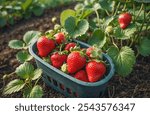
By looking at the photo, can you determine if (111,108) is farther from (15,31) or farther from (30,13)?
(30,13)

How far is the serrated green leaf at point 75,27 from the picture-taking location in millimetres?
2312

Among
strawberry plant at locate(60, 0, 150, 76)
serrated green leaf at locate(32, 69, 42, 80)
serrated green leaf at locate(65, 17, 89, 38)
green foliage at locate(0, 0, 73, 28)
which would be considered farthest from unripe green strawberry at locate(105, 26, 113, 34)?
green foliage at locate(0, 0, 73, 28)

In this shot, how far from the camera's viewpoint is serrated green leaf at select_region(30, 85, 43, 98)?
2125 mm

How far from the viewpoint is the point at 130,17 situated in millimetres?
2344

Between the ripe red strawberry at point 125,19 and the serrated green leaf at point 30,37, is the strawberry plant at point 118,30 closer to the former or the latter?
the ripe red strawberry at point 125,19

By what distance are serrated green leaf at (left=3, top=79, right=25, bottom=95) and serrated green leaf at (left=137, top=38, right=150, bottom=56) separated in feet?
2.34

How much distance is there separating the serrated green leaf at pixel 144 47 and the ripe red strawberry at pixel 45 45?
0.53 metres

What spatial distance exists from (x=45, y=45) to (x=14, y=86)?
0.29 metres

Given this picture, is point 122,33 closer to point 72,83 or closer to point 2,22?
point 72,83

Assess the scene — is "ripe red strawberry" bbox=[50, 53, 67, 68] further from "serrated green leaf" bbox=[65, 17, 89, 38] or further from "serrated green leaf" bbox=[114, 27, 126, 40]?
"serrated green leaf" bbox=[114, 27, 126, 40]

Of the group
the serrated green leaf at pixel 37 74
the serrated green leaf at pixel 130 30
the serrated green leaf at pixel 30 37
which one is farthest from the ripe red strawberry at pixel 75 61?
the serrated green leaf at pixel 30 37

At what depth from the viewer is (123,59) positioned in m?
2.17

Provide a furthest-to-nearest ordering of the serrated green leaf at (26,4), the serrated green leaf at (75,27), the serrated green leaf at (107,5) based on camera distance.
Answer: the serrated green leaf at (26,4) → the serrated green leaf at (107,5) → the serrated green leaf at (75,27)

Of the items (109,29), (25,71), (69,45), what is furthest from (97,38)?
(25,71)
